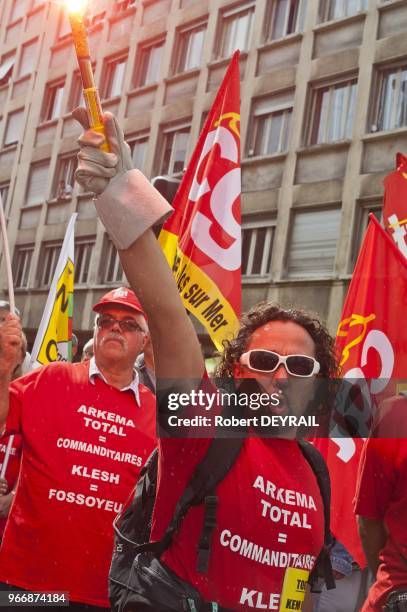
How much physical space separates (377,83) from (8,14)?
16032mm

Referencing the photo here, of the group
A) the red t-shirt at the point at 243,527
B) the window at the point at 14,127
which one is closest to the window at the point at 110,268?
the window at the point at 14,127

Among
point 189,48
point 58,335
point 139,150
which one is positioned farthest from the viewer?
point 139,150

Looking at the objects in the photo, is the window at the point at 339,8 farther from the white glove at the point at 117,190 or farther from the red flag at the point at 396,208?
the white glove at the point at 117,190

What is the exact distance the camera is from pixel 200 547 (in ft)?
5.42

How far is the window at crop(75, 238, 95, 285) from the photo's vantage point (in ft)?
65.1

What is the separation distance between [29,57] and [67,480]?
891 inches

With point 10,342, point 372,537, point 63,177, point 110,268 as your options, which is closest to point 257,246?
point 110,268

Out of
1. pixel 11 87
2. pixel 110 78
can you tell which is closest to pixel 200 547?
pixel 110 78

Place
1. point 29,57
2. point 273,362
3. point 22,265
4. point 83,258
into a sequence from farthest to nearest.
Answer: point 29,57, point 22,265, point 83,258, point 273,362

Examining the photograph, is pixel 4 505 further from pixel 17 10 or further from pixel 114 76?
pixel 17 10

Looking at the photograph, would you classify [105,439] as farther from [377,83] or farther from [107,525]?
[377,83]

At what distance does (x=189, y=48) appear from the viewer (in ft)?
61.6

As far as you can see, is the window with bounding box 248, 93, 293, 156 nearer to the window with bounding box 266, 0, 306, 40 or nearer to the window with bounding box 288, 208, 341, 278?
the window with bounding box 266, 0, 306, 40

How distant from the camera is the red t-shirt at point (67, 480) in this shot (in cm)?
292
